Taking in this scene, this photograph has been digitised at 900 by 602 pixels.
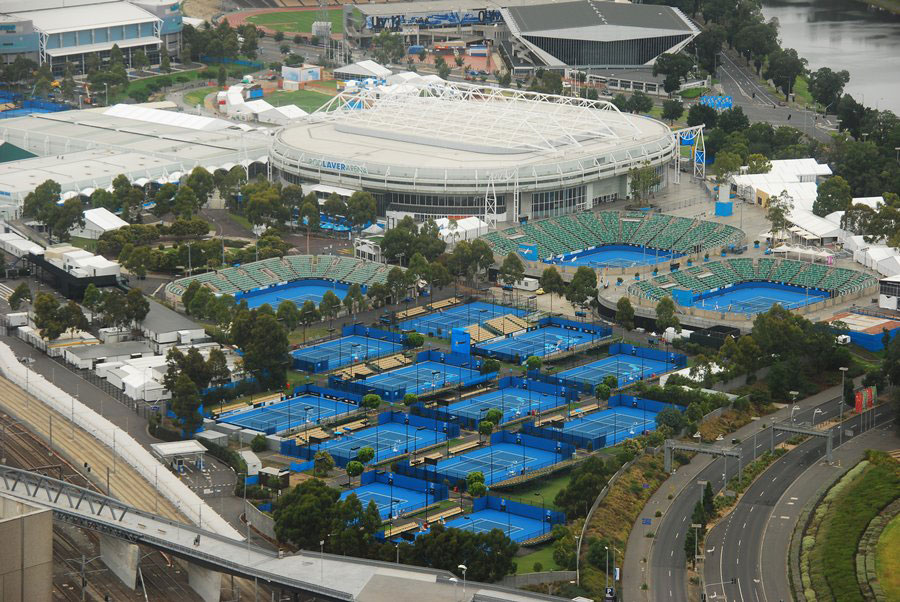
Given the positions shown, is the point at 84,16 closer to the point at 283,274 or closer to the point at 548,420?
the point at 283,274

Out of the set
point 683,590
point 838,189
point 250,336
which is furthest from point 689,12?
point 683,590

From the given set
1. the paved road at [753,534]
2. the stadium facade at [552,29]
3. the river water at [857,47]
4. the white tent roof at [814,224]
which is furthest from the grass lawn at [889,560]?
the stadium facade at [552,29]

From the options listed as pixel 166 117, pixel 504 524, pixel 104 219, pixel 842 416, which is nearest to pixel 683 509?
pixel 504 524

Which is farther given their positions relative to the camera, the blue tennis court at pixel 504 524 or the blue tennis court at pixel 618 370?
the blue tennis court at pixel 618 370

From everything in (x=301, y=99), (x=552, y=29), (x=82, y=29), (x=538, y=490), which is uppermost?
(x=82, y=29)

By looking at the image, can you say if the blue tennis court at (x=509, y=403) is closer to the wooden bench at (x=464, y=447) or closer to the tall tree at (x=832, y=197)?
the wooden bench at (x=464, y=447)

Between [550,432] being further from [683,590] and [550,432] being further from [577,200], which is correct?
[577,200]
